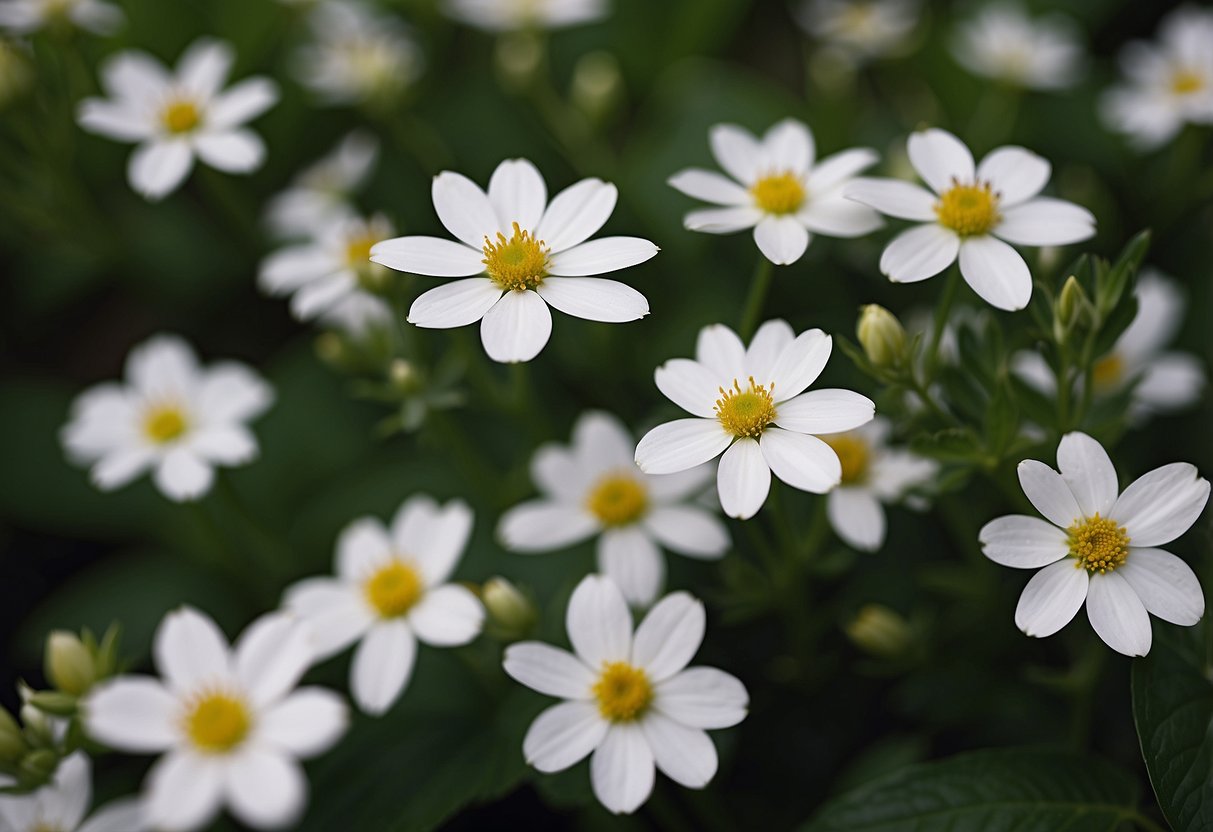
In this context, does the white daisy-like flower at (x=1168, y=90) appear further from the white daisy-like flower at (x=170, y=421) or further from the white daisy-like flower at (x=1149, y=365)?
the white daisy-like flower at (x=170, y=421)

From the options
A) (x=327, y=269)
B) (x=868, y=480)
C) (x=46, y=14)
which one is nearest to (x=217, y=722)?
(x=327, y=269)

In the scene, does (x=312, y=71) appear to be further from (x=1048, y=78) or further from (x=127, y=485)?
(x=1048, y=78)

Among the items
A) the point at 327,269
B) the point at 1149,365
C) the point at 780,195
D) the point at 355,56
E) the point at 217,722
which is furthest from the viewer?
the point at 355,56

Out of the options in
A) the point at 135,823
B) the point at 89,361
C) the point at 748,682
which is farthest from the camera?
the point at 89,361

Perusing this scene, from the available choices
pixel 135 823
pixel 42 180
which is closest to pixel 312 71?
pixel 42 180

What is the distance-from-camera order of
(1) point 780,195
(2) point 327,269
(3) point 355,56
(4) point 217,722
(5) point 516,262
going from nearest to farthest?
(4) point 217,722, (5) point 516,262, (1) point 780,195, (2) point 327,269, (3) point 355,56

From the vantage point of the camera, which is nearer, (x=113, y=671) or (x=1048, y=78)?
(x=113, y=671)

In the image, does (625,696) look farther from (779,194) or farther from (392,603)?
(779,194)
